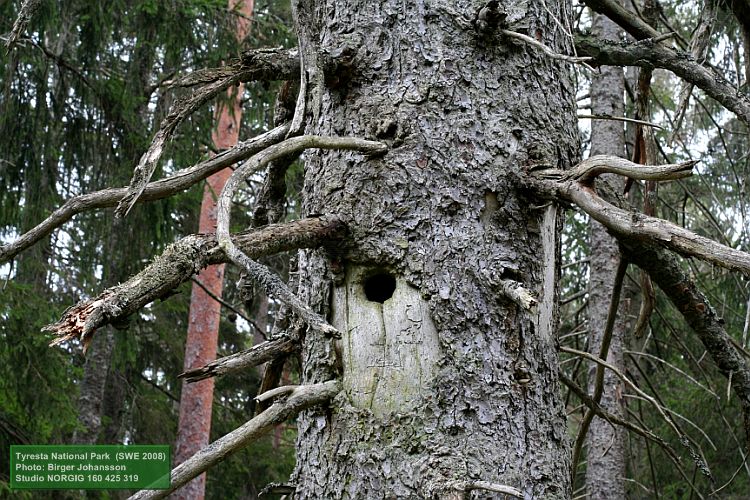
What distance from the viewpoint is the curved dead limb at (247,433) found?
191cm

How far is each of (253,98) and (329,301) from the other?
8.24m

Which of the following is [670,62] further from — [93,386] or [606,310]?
[93,386]

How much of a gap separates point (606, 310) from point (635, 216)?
4557 millimetres

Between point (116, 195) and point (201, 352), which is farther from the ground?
point (201, 352)

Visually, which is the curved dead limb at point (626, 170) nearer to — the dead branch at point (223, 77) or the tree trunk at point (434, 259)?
the tree trunk at point (434, 259)

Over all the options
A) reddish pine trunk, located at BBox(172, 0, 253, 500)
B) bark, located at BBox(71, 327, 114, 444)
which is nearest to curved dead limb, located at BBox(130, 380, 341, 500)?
reddish pine trunk, located at BBox(172, 0, 253, 500)

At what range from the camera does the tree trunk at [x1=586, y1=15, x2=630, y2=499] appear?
615cm

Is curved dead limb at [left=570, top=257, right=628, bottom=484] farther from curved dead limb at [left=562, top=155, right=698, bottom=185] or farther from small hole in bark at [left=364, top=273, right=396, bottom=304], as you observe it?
small hole in bark at [left=364, top=273, right=396, bottom=304]

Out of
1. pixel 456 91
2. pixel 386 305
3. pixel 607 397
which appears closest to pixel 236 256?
pixel 386 305

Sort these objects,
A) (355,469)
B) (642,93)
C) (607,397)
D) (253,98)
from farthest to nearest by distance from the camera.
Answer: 1. (253,98)
2. (607,397)
3. (642,93)
4. (355,469)

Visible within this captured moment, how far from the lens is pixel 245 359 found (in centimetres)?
224

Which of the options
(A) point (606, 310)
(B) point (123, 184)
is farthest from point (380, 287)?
(B) point (123, 184)

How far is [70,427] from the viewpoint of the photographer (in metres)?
8.35

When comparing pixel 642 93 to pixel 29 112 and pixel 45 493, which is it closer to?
pixel 29 112
